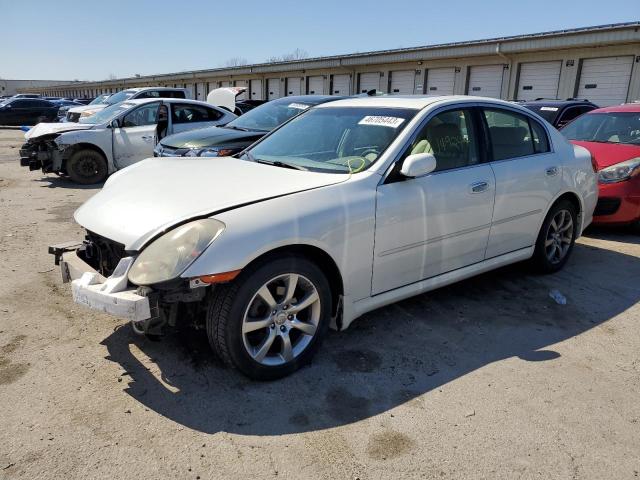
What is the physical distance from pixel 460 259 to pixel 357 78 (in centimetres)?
2502

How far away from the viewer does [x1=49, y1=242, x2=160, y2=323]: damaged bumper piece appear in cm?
264

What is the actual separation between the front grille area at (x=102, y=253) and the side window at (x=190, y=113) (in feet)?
24.2

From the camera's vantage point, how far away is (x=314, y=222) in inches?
118

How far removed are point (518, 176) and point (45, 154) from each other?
856 cm

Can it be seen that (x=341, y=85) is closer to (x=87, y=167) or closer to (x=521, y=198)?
(x=87, y=167)

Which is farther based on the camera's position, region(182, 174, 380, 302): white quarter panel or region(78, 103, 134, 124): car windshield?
region(78, 103, 134, 124): car windshield

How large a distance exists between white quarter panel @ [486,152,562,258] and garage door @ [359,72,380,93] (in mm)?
22800

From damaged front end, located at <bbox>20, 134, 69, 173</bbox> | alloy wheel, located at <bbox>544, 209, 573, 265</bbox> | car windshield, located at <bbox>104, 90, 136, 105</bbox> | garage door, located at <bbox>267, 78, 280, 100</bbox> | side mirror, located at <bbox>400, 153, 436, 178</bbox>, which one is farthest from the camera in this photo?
garage door, located at <bbox>267, 78, 280, 100</bbox>

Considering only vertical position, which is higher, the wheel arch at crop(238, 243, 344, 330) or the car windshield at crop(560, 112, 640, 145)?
the car windshield at crop(560, 112, 640, 145)

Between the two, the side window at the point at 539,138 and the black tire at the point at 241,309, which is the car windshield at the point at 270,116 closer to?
the side window at the point at 539,138

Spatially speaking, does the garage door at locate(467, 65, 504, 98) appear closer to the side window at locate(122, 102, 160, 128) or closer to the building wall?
the side window at locate(122, 102, 160, 128)

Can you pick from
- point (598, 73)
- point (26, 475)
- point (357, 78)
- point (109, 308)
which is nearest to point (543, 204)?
point (109, 308)

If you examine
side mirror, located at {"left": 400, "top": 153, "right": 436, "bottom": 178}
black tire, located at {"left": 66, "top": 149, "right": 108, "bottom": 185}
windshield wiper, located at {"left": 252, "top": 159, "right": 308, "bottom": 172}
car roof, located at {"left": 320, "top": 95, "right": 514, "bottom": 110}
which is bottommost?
black tire, located at {"left": 66, "top": 149, "right": 108, "bottom": 185}

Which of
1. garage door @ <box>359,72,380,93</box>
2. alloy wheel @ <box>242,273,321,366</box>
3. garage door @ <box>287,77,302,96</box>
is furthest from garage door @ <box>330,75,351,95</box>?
alloy wheel @ <box>242,273,321,366</box>
